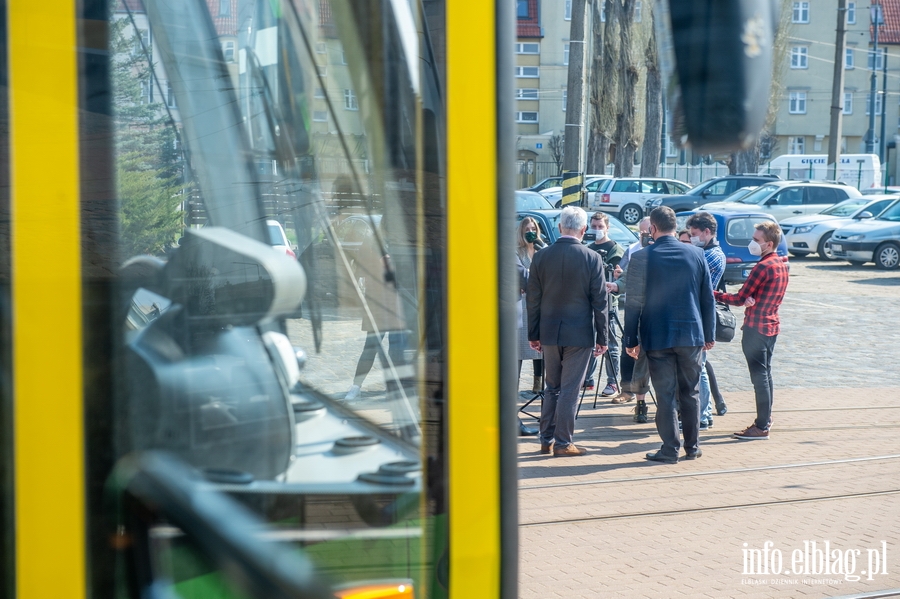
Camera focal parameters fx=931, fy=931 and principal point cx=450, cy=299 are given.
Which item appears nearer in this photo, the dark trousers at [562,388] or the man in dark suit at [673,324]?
the man in dark suit at [673,324]

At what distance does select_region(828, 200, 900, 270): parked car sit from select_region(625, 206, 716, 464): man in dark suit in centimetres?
1488

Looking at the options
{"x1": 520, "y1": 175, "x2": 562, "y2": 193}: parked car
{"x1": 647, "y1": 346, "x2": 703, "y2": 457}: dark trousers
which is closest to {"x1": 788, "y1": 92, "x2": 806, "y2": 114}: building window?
{"x1": 520, "y1": 175, "x2": 562, "y2": 193}: parked car

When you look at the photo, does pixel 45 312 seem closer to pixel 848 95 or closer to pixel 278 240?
pixel 278 240

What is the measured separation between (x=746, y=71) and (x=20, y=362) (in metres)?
1.26

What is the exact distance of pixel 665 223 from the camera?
6.38 metres

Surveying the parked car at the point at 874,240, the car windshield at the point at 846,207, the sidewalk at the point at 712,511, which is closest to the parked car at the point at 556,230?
the sidewalk at the point at 712,511

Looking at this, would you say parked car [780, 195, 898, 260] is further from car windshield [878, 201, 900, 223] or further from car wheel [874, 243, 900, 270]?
car wheel [874, 243, 900, 270]

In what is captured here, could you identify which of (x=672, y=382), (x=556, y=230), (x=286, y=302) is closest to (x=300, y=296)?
(x=286, y=302)

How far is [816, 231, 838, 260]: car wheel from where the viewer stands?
69.3ft

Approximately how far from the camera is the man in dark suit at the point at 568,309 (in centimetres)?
638

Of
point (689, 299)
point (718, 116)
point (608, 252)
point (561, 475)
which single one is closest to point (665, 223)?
point (689, 299)

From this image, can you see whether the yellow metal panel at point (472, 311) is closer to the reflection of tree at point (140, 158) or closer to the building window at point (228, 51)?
the building window at point (228, 51)

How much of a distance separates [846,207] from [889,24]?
23076 mm

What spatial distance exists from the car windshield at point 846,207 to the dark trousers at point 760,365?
17172mm
